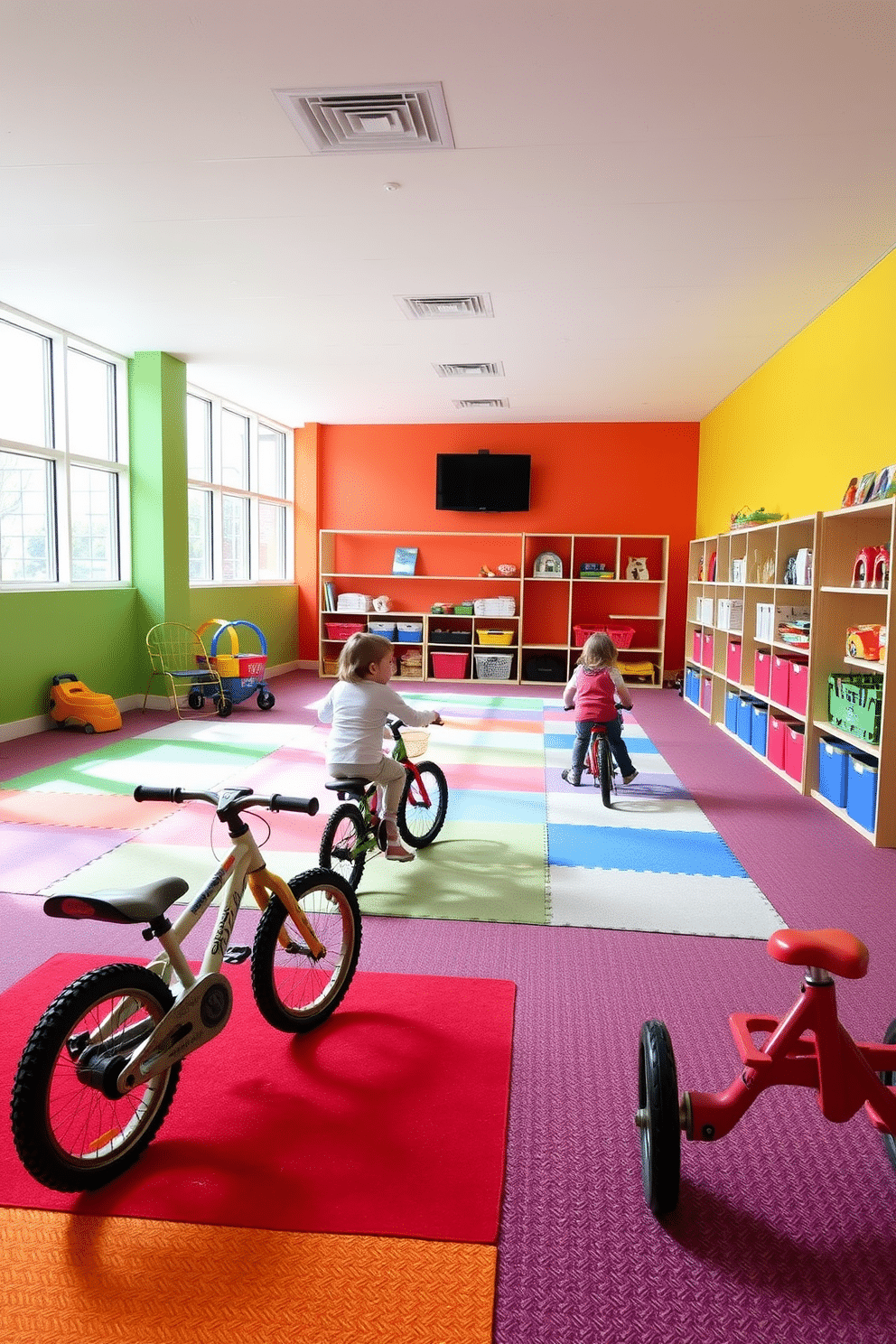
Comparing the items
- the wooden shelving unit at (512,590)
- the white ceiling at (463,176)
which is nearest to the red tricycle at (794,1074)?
the white ceiling at (463,176)

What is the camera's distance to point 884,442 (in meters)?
5.00

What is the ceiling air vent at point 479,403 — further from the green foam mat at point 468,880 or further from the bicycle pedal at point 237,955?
the bicycle pedal at point 237,955

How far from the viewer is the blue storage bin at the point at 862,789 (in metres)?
4.41

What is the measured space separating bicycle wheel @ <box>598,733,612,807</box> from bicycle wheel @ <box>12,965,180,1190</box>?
10.6 ft

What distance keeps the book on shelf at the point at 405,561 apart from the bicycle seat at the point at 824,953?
9.23m

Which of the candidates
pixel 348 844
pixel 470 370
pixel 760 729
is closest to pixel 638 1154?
pixel 348 844

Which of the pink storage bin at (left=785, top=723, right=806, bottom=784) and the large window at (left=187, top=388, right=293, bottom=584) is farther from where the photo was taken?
the large window at (left=187, top=388, right=293, bottom=584)

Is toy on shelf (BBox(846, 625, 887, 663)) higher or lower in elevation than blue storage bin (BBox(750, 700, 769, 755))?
higher

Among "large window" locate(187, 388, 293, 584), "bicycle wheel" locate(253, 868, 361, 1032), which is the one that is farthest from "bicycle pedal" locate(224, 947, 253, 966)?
"large window" locate(187, 388, 293, 584)

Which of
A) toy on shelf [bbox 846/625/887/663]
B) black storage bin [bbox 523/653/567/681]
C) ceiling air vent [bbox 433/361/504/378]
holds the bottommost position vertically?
black storage bin [bbox 523/653/567/681]

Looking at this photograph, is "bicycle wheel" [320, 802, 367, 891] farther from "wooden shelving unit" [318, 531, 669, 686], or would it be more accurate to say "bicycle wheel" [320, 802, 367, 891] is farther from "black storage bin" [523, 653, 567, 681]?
"black storage bin" [523, 653, 567, 681]

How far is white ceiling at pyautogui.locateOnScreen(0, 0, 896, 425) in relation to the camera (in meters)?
3.11

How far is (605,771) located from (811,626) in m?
1.47

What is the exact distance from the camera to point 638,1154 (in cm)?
207
